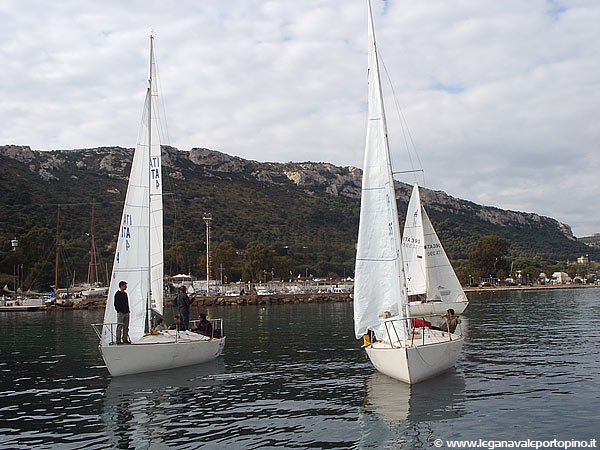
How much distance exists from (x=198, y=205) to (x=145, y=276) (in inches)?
4217

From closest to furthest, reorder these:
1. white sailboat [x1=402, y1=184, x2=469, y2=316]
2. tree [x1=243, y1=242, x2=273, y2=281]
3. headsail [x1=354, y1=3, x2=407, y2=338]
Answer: headsail [x1=354, y1=3, x2=407, y2=338], white sailboat [x1=402, y1=184, x2=469, y2=316], tree [x1=243, y1=242, x2=273, y2=281]

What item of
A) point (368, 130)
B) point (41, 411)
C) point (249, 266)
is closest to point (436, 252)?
point (368, 130)

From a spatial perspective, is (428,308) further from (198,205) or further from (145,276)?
(198,205)

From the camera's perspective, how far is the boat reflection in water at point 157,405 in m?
11.8

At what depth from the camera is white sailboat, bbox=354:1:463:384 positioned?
1667cm

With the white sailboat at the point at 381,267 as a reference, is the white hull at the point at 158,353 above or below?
below

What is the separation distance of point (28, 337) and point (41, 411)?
73.1 ft

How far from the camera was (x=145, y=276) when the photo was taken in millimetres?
19891

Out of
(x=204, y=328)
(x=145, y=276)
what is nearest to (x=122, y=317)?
(x=145, y=276)

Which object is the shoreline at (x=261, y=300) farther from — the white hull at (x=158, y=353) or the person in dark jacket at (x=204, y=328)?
the white hull at (x=158, y=353)

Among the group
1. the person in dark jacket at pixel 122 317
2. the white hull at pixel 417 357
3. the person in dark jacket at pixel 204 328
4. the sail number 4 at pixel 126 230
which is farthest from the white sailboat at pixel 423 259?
the person in dark jacket at pixel 122 317

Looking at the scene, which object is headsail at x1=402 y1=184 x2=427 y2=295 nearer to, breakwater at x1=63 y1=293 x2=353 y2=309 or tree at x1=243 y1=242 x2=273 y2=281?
breakwater at x1=63 y1=293 x2=353 y2=309

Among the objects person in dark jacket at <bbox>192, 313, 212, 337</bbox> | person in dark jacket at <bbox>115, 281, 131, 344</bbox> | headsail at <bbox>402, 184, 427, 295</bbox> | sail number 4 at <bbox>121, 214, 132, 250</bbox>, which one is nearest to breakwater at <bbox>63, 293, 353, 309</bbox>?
headsail at <bbox>402, 184, 427, 295</bbox>

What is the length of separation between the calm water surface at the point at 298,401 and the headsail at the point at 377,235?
2316 millimetres
